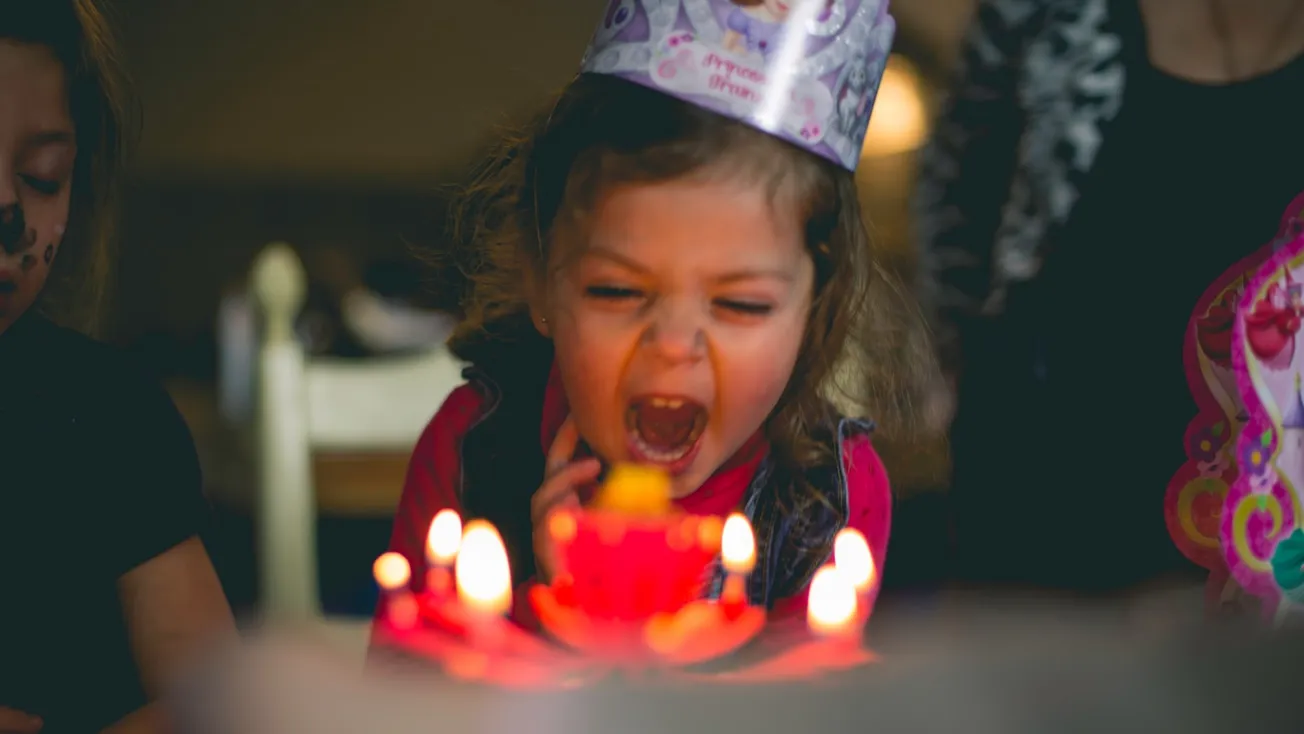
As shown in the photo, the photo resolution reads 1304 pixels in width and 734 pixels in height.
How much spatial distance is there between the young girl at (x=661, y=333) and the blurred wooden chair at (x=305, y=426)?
0.25 metres

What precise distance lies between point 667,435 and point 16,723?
0.32 meters

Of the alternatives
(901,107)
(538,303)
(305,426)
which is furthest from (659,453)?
(901,107)

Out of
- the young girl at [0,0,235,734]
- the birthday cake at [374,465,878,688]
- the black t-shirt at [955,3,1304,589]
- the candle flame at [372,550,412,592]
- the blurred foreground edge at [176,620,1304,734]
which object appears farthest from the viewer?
the black t-shirt at [955,3,1304,589]

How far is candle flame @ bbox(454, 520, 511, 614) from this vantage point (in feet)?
1.40

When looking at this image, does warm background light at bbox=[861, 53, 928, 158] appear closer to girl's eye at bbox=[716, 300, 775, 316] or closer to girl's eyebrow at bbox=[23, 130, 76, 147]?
girl's eye at bbox=[716, 300, 775, 316]

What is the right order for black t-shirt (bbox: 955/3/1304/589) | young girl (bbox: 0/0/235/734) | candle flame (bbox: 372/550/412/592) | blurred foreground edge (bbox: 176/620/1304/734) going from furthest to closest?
black t-shirt (bbox: 955/3/1304/589) → young girl (bbox: 0/0/235/734) → candle flame (bbox: 372/550/412/592) → blurred foreground edge (bbox: 176/620/1304/734)

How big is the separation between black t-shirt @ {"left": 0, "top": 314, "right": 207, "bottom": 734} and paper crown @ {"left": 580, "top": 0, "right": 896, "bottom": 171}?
33cm

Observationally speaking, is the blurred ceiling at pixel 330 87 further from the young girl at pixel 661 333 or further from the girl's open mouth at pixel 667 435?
the girl's open mouth at pixel 667 435

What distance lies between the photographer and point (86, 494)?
0.63 meters

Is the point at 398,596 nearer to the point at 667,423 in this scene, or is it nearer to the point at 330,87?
the point at 667,423

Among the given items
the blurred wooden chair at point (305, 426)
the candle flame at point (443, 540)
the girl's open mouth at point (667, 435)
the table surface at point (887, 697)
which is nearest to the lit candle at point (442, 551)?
the candle flame at point (443, 540)

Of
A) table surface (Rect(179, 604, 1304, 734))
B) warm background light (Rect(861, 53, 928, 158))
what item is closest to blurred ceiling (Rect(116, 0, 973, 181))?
warm background light (Rect(861, 53, 928, 158))

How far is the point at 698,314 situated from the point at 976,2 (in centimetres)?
39

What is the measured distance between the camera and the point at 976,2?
0.81m
